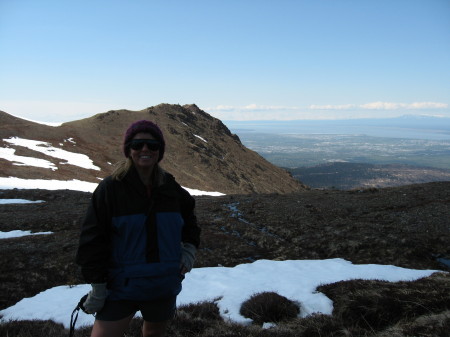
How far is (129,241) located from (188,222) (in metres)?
1.06

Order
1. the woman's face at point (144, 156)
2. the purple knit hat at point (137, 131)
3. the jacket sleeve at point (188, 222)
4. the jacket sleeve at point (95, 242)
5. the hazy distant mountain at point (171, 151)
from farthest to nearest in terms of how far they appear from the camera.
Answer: the hazy distant mountain at point (171, 151) → the jacket sleeve at point (188, 222) → the purple knit hat at point (137, 131) → the woman's face at point (144, 156) → the jacket sleeve at point (95, 242)

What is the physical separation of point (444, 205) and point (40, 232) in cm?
3069

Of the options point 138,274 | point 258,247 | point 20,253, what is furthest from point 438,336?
point 20,253

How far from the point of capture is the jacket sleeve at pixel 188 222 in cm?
488

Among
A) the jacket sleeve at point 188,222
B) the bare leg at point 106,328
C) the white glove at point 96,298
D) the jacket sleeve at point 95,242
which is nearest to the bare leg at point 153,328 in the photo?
the bare leg at point 106,328

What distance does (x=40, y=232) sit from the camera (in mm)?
22266

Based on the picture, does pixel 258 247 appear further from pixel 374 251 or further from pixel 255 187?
pixel 255 187

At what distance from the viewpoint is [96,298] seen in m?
4.12

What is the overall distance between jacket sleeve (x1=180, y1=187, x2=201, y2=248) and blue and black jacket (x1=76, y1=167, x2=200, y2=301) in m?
0.46

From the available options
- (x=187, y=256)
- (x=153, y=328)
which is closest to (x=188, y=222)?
(x=187, y=256)

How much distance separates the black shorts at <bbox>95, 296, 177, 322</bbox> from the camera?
4172mm

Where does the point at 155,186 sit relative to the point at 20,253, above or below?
above

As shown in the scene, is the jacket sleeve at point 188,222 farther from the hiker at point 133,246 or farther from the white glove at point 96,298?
the white glove at point 96,298

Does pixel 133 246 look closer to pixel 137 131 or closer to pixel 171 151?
pixel 137 131
